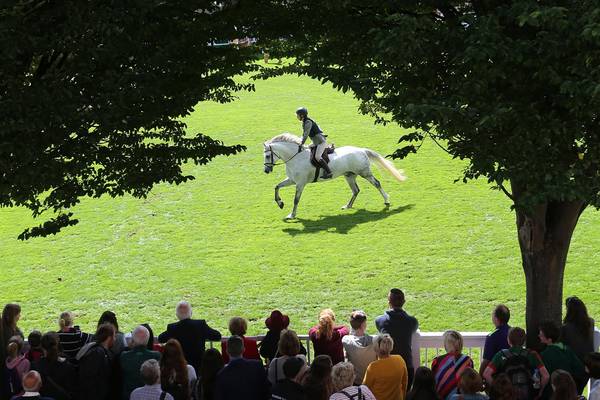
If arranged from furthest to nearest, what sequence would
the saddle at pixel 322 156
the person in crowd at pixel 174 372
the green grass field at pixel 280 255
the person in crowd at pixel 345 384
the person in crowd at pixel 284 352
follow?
the saddle at pixel 322 156 → the green grass field at pixel 280 255 → the person in crowd at pixel 284 352 → the person in crowd at pixel 174 372 → the person in crowd at pixel 345 384

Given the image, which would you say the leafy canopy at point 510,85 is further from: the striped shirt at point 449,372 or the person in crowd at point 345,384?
the person in crowd at point 345,384

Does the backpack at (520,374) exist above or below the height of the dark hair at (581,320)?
below

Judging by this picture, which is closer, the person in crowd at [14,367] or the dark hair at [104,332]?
the dark hair at [104,332]

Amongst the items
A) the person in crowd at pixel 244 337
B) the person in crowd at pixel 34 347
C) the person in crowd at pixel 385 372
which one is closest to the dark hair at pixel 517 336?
the person in crowd at pixel 385 372

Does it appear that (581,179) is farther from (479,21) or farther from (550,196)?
(479,21)

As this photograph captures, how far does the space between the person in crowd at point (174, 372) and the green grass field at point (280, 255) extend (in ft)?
24.7

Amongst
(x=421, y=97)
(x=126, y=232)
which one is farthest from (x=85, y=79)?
(x=126, y=232)

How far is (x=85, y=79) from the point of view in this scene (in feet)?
28.9

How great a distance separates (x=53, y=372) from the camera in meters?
8.48

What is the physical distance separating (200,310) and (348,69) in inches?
341

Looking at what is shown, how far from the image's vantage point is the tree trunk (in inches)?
423

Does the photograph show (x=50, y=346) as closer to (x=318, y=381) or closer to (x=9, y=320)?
(x=9, y=320)

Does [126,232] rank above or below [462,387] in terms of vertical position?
above

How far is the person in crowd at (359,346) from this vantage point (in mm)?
9109
